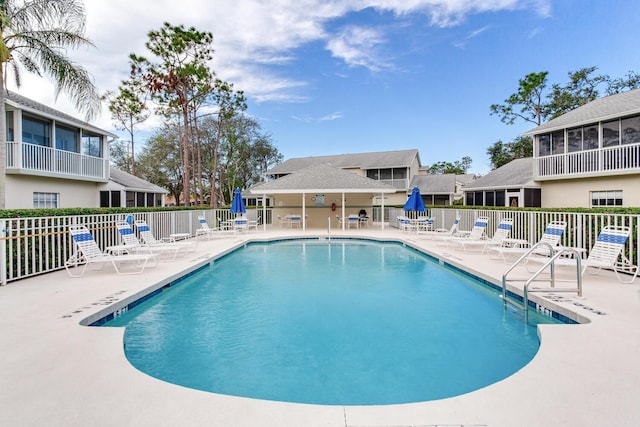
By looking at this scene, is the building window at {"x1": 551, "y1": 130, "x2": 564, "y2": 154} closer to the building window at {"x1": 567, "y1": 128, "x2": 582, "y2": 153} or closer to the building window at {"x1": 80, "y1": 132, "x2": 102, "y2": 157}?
the building window at {"x1": 567, "y1": 128, "x2": 582, "y2": 153}

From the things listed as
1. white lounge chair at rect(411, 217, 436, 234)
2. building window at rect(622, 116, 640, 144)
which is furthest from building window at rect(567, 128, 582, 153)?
white lounge chair at rect(411, 217, 436, 234)

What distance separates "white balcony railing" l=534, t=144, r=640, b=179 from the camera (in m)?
15.7

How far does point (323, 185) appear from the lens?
19.9m

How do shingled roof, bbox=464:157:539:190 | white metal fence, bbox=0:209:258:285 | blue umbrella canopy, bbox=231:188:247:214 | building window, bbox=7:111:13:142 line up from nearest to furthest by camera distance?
white metal fence, bbox=0:209:258:285, building window, bbox=7:111:13:142, blue umbrella canopy, bbox=231:188:247:214, shingled roof, bbox=464:157:539:190

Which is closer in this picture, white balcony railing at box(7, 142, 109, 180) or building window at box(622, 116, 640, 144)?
white balcony railing at box(7, 142, 109, 180)

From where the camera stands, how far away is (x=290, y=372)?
12.5 ft

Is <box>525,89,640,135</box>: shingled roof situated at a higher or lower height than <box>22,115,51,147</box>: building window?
higher

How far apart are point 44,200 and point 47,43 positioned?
7571mm

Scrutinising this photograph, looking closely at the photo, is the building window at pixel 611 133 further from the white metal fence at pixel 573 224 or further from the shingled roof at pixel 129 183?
the shingled roof at pixel 129 183

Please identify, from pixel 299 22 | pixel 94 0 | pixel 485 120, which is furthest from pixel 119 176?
pixel 485 120

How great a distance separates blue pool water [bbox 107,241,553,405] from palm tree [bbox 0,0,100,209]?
1061 centimetres

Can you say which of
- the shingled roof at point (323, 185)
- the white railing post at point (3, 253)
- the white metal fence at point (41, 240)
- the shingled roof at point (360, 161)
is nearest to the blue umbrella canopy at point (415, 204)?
the shingled roof at point (323, 185)

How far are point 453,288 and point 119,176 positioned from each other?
25.0 meters

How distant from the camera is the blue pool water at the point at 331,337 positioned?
3598 mm
